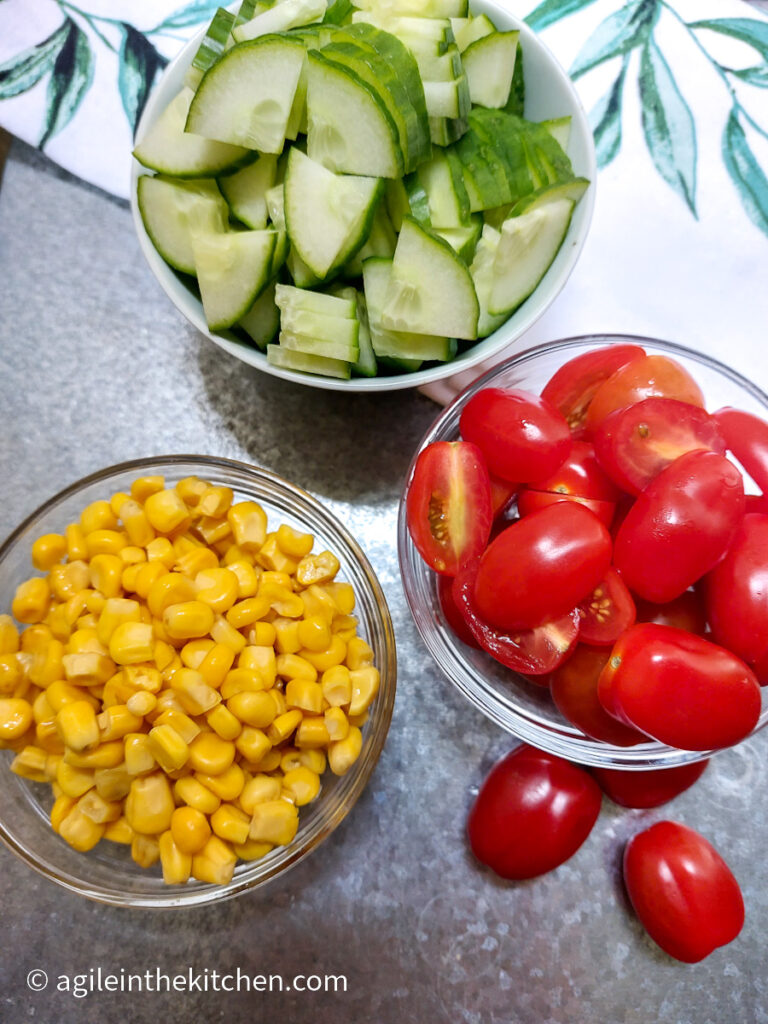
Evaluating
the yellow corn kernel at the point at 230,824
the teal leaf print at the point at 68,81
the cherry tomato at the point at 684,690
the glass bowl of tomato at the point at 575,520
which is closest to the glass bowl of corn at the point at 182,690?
the yellow corn kernel at the point at 230,824

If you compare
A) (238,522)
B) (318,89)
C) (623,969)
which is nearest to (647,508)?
(238,522)

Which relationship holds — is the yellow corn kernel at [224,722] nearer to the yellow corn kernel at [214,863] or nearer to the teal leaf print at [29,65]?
the yellow corn kernel at [214,863]

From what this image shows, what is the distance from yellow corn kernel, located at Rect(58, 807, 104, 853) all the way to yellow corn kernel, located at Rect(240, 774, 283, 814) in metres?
0.21

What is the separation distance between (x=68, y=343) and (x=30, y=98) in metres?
0.45

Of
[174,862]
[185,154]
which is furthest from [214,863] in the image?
[185,154]

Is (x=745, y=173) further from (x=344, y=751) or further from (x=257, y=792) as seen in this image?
(x=257, y=792)

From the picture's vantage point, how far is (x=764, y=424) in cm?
104

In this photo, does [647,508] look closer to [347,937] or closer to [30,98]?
[347,937]

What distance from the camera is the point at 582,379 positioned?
1.10 m

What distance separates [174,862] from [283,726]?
22 centimetres

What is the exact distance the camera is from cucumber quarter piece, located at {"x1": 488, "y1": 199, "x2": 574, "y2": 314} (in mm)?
1046

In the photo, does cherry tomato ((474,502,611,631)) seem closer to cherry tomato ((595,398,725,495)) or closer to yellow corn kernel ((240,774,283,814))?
cherry tomato ((595,398,725,495))

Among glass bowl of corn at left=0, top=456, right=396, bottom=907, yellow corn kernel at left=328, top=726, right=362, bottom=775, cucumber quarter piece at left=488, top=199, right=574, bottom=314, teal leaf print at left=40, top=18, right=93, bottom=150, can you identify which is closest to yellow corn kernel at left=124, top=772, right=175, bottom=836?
glass bowl of corn at left=0, top=456, right=396, bottom=907

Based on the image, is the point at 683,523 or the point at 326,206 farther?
the point at 326,206
